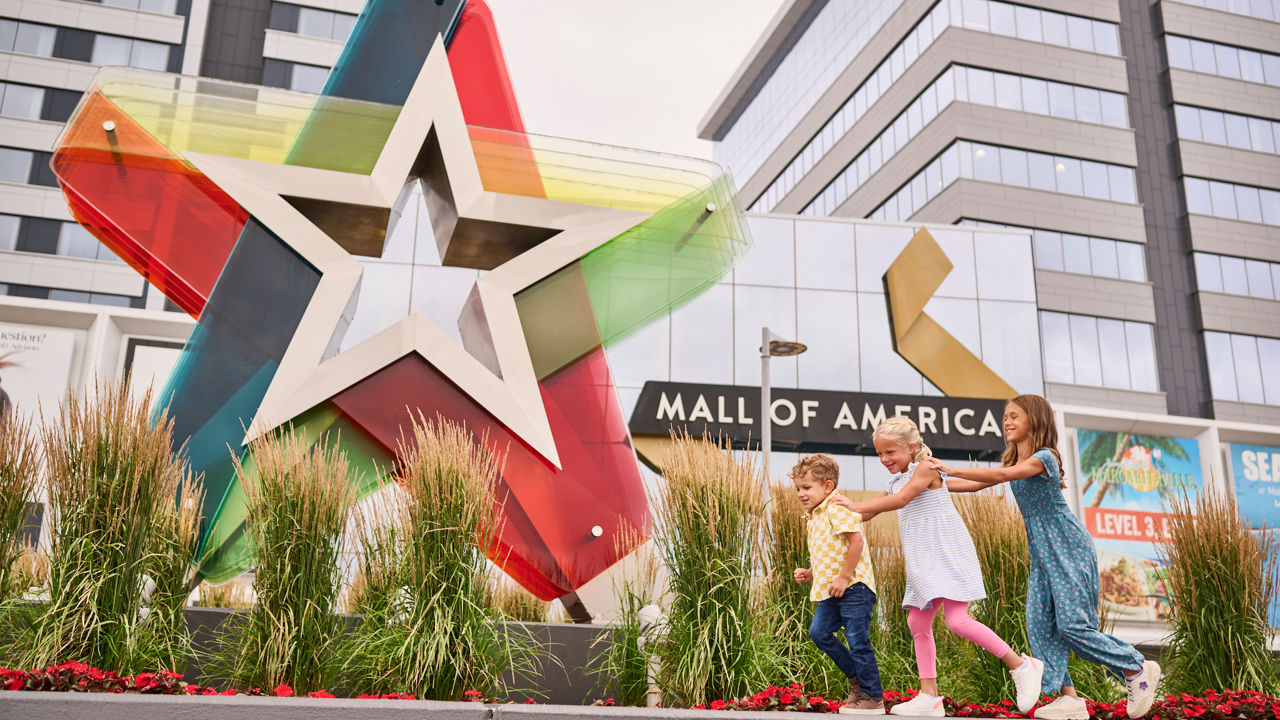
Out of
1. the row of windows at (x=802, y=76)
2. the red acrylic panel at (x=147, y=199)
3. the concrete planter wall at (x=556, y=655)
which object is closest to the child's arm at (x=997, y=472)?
the concrete planter wall at (x=556, y=655)

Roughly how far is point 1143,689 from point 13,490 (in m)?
4.77

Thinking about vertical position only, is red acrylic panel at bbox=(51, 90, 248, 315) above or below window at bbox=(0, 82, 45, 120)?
below

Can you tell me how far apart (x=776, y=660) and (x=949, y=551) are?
890 millimetres

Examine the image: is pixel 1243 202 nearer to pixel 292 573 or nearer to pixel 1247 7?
pixel 1247 7

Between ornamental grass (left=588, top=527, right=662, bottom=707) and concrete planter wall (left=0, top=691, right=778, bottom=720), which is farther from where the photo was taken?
ornamental grass (left=588, top=527, right=662, bottom=707)

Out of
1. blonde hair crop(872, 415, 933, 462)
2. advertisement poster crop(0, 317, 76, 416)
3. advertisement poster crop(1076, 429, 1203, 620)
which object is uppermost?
advertisement poster crop(0, 317, 76, 416)

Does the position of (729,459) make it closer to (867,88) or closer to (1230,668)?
(1230,668)

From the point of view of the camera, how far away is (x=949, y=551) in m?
3.69

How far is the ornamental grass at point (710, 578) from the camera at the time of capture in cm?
365

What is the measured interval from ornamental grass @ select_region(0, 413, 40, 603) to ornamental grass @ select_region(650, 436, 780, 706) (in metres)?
2.72

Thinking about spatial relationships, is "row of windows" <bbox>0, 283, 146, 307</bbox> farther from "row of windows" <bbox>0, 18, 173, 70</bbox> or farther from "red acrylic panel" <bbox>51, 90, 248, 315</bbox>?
"red acrylic panel" <bbox>51, 90, 248, 315</bbox>

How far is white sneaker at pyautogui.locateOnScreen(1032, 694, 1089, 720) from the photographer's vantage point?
353 cm

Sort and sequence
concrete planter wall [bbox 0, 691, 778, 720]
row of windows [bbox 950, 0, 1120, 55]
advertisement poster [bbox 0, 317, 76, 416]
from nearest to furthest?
concrete planter wall [bbox 0, 691, 778, 720], advertisement poster [bbox 0, 317, 76, 416], row of windows [bbox 950, 0, 1120, 55]

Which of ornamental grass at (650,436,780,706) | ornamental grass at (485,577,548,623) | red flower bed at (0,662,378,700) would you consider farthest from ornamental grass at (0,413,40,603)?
ornamental grass at (485,577,548,623)
